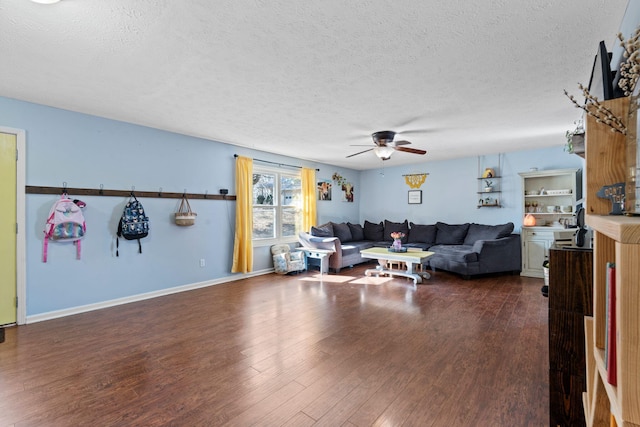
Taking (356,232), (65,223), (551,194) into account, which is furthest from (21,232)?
(551,194)

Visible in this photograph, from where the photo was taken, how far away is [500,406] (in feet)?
6.13

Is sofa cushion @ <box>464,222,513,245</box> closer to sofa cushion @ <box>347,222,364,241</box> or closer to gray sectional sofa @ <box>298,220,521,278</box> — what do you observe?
gray sectional sofa @ <box>298,220,521,278</box>

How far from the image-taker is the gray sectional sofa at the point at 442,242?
5266mm

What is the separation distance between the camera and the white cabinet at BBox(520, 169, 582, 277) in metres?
5.29

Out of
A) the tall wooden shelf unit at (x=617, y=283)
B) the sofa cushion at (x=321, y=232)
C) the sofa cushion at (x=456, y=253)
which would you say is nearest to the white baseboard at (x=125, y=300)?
the sofa cushion at (x=321, y=232)

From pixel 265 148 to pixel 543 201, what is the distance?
17.6 feet

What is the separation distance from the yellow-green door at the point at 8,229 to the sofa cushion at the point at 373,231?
621cm

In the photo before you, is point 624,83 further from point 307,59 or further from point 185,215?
point 185,215

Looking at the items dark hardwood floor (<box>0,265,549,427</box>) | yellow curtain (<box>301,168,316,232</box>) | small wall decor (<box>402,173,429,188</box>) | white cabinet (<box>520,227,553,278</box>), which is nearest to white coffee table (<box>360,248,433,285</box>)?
dark hardwood floor (<box>0,265,549,427</box>)

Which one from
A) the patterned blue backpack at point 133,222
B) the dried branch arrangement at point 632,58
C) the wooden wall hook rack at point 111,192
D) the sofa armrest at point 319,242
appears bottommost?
the sofa armrest at point 319,242

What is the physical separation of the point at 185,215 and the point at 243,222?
1050 millimetres

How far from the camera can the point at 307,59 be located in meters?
2.39

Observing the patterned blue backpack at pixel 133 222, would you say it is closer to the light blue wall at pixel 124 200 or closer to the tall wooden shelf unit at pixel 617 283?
the light blue wall at pixel 124 200

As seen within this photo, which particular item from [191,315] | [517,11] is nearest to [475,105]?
[517,11]
